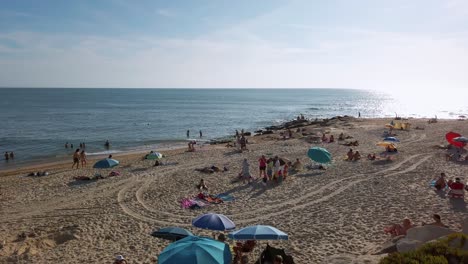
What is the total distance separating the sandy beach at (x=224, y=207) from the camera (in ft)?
36.1

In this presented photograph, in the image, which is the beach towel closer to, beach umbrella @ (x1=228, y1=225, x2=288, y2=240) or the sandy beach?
the sandy beach

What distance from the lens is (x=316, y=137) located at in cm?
3359

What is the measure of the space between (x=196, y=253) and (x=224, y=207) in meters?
7.42

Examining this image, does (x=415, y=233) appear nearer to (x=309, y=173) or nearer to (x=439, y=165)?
(x=309, y=173)

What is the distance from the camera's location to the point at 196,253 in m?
7.26

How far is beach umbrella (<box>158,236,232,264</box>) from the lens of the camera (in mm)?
7176

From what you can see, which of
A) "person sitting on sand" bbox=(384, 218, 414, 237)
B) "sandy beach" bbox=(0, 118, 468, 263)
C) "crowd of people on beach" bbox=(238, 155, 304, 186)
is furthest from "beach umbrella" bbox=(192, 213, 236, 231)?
"crowd of people on beach" bbox=(238, 155, 304, 186)

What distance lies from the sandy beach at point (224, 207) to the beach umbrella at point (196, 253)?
2.65 metres

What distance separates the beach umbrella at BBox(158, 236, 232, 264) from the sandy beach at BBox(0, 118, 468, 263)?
105 inches

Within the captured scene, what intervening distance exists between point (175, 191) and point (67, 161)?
18682mm

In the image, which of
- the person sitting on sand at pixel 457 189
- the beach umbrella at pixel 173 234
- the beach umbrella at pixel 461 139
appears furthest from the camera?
the beach umbrella at pixel 461 139

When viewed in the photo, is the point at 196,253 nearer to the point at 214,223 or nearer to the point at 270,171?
the point at 214,223

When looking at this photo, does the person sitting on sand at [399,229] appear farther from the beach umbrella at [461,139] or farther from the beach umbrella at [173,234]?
the beach umbrella at [461,139]

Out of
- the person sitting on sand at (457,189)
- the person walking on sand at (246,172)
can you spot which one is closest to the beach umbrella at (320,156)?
the person walking on sand at (246,172)
